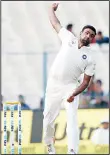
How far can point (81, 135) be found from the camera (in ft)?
43.7

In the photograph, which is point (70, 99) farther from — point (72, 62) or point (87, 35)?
point (87, 35)

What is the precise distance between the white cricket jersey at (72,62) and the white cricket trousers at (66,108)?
99 mm

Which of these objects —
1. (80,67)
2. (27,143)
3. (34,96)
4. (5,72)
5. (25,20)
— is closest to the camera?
(80,67)

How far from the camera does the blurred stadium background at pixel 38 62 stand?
13.2 meters

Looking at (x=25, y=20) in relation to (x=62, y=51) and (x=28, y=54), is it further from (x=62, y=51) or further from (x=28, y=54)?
(x=62, y=51)

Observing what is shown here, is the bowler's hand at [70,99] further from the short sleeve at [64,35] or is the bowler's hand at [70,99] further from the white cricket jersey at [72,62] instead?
the short sleeve at [64,35]

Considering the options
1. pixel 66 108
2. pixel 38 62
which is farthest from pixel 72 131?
pixel 38 62

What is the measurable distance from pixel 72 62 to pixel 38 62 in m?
5.87

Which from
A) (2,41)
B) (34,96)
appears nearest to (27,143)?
(34,96)

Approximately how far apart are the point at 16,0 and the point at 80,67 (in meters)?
9.46

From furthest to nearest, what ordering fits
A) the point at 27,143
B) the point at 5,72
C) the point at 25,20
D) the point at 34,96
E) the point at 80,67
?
1. the point at 25,20
2. the point at 5,72
3. the point at 34,96
4. the point at 27,143
5. the point at 80,67

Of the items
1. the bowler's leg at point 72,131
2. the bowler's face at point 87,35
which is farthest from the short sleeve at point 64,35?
the bowler's leg at point 72,131

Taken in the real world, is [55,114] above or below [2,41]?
below

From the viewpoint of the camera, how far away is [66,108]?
858 cm
